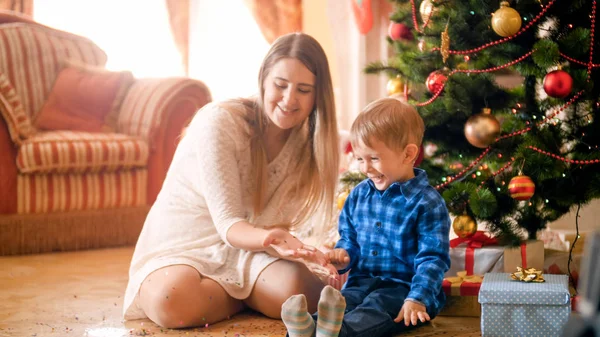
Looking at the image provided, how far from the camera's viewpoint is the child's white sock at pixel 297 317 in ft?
5.16

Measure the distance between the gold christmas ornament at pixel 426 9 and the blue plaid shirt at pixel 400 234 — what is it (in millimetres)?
707

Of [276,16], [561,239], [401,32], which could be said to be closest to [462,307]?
[401,32]

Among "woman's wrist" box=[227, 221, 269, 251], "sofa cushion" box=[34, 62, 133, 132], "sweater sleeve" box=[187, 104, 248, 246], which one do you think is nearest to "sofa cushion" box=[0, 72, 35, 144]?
"sofa cushion" box=[34, 62, 133, 132]

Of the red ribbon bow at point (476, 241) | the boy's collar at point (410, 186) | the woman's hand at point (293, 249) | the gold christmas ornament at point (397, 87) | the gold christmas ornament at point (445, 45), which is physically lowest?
the red ribbon bow at point (476, 241)

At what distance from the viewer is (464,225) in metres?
2.27

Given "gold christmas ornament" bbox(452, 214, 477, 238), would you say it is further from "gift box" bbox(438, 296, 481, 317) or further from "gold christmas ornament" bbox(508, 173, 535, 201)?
"gift box" bbox(438, 296, 481, 317)

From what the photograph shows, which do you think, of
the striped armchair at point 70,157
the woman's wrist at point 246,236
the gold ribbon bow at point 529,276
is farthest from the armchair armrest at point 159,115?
the gold ribbon bow at point 529,276

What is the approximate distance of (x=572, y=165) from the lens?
7.64 feet

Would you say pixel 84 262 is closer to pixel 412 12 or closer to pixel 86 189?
pixel 86 189

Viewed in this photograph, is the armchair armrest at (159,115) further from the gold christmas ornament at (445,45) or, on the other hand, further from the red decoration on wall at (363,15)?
the gold christmas ornament at (445,45)

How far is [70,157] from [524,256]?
187cm

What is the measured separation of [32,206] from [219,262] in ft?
4.66

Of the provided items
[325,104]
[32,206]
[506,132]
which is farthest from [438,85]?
[32,206]

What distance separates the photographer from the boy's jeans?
1.70m
